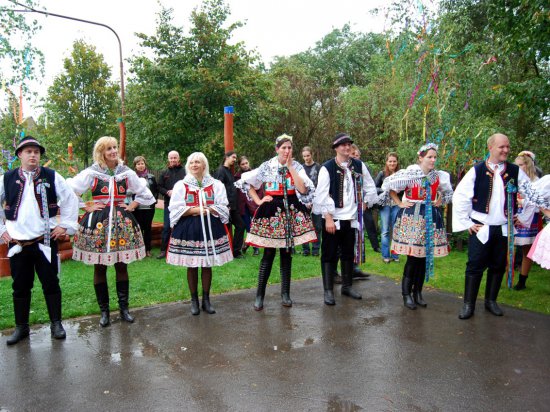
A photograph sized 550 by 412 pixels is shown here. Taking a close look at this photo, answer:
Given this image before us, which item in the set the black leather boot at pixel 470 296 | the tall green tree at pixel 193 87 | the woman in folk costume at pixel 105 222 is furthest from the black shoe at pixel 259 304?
the tall green tree at pixel 193 87

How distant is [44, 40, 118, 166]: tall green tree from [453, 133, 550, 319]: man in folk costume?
18093 mm

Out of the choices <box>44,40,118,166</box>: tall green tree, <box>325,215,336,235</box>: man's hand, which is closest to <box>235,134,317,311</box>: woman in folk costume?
<box>325,215,336,235</box>: man's hand

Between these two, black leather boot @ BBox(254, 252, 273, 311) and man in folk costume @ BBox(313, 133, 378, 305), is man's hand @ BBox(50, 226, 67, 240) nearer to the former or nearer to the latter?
black leather boot @ BBox(254, 252, 273, 311)

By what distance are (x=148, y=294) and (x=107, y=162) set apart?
207 centimetres

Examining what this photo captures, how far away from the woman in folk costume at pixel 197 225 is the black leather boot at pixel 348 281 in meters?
1.64

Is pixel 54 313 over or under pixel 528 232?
under

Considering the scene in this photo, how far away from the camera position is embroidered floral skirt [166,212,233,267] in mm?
5430

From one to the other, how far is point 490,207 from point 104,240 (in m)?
4.21

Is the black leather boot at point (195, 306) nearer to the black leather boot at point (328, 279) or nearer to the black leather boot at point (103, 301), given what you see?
the black leather boot at point (103, 301)

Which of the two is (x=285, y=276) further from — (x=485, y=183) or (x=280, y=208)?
(x=485, y=183)

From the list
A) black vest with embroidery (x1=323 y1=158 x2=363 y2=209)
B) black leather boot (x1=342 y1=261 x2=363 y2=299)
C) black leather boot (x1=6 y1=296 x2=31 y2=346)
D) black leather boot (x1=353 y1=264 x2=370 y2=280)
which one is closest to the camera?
black leather boot (x1=6 y1=296 x2=31 y2=346)

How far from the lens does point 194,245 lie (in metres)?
5.44

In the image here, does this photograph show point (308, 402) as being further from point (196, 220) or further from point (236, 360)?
point (196, 220)

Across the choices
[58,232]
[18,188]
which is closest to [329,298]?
[58,232]
